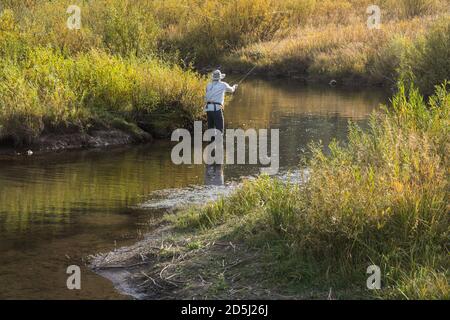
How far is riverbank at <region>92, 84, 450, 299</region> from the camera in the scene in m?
7.98

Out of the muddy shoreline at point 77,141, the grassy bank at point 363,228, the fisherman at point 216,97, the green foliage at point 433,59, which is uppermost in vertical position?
the green foliage at point 433,59

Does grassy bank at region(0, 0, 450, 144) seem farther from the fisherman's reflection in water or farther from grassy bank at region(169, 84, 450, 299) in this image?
grassy bank at region(169, 84, 450, 299)

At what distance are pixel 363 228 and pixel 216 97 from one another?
1083cm

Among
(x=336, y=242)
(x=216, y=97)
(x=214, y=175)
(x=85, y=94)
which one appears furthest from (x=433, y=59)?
(x=336, y=242)

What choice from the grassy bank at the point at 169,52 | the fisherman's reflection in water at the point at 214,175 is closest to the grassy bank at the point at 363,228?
the fisherman's reflection in water at the point at 214,175

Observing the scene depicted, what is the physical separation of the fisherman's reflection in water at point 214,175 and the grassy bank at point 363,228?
19.2ft

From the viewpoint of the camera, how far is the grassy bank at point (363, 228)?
7.94m

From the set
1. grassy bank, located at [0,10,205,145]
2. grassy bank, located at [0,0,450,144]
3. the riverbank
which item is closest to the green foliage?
grassy bank, located at [0,0,450,144]

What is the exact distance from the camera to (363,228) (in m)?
8.27

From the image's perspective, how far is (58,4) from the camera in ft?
112

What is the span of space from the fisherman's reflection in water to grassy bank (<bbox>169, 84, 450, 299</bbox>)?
585 cm

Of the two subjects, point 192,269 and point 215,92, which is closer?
point 192,269

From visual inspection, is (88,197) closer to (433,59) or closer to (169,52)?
(433,59)

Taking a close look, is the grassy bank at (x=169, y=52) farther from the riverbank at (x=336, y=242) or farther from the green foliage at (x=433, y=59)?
the riverbank at (x=336, y=242)
